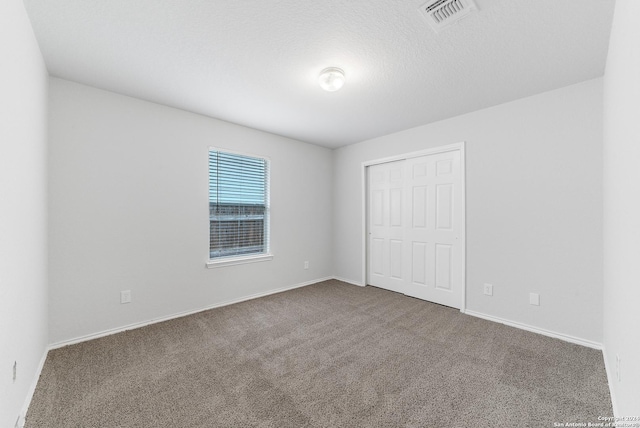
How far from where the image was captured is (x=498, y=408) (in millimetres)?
1606

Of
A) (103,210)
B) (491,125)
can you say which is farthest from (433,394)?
(103,210)

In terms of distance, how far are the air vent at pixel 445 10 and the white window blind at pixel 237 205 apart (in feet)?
9.03

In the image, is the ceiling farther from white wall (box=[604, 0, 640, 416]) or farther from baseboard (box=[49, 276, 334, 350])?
baseboard (box=[49, 276, 334, 350])

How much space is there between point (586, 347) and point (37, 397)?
429cm

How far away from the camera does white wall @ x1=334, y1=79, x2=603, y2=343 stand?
237 cm

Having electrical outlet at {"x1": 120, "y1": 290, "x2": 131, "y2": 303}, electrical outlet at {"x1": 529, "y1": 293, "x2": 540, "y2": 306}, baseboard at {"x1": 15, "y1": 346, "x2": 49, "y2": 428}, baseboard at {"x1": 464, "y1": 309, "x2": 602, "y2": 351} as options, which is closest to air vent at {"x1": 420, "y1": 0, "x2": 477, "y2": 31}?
electrical outlet at {"x1": 529, "y1": 293, "x2": 540, "y2": 306}

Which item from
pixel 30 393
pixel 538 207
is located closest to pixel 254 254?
pixel 30 393

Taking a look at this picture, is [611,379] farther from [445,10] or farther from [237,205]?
[237,205]

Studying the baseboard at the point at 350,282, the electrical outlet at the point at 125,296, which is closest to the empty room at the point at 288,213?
the electrical outlet at the point at 125,296

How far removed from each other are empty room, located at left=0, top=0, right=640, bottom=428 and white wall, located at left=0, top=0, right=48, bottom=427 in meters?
0.03

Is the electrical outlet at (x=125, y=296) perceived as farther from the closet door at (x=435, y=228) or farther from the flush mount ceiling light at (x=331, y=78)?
the closet door at (x=435, y=228)

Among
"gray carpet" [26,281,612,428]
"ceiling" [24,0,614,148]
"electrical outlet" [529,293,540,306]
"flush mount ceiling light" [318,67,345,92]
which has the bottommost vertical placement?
"gray carpet" [26,281,612,428]

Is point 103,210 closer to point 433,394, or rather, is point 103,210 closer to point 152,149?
point 152,149

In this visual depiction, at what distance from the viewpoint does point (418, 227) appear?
3703 millimetres
